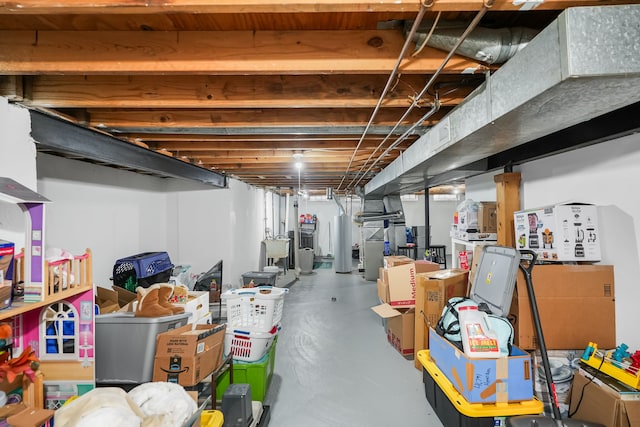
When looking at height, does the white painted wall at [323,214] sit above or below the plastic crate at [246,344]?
above

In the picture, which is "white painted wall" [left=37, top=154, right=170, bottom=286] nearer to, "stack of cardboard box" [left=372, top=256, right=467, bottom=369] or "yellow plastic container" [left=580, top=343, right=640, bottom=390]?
"stack of cardboard box" [left=372, top=256, right=467, bottom=369]

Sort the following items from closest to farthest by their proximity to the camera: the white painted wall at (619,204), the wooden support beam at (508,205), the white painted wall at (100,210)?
the white painted wall at (619,204)
the wooden support beam at (508,205)
the white painted wall at (100,210)

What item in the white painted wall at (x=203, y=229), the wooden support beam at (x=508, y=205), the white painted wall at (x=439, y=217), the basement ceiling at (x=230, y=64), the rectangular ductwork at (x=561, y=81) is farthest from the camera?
the white painted wall at (x=439, y=217)

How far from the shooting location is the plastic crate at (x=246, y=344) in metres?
2.29

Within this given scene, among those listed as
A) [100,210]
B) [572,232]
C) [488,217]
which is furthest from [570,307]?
[100,210]

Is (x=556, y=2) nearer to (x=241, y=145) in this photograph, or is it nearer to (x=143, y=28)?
(x=143, y=28)

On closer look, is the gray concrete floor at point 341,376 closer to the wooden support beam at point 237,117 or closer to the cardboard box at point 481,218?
the cardboard box at point 481,218

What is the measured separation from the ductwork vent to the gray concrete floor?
7.66 ft

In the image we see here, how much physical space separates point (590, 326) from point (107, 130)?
3.65 m

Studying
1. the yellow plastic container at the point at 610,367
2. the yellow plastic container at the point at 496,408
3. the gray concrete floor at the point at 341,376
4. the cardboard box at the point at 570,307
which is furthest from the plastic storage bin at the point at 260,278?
the yellow plastic container at the point at 610,367

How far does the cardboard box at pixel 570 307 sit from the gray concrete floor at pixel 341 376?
964 millimetres

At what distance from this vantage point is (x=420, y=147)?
2.48 m

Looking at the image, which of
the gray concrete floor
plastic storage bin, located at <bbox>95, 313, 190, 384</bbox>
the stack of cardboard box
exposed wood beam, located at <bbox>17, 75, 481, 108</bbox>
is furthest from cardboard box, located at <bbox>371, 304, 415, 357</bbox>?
exposed wood beam, located at <bbox>17, 75, 481, 108</bbox>

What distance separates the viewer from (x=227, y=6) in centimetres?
101
